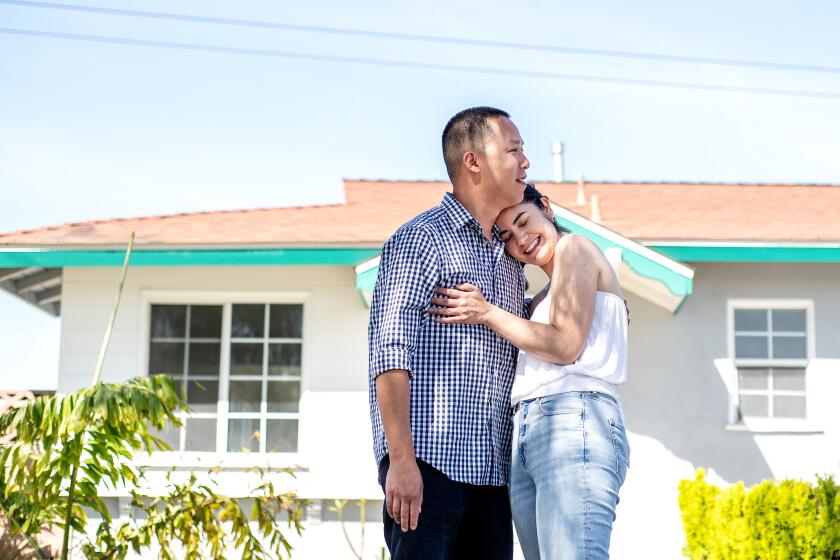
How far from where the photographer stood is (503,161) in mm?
3641

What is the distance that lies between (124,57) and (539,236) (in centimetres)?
1472

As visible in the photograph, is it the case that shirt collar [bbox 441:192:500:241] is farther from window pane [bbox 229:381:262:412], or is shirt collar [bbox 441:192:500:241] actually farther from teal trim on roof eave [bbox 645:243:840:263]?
window pane [bbox 229:381:262:412]

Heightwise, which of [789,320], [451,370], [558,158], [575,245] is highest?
[558,158]

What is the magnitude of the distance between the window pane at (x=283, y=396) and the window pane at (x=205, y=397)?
566 millimetres

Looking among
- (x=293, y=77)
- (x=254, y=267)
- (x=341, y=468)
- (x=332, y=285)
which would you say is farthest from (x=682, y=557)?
(x=293, y=77)

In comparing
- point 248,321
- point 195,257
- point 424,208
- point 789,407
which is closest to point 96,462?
point 195,257

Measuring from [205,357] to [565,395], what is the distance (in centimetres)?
812

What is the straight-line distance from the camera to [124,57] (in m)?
17.2

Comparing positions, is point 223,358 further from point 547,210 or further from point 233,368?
point 547,210

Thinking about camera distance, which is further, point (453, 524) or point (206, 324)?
point (206, 324)

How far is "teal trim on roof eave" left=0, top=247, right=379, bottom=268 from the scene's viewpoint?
10375mm

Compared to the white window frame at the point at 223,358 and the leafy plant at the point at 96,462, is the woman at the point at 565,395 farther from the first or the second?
the white window frame at the point at 223,358

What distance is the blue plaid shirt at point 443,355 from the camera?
3.41 metres

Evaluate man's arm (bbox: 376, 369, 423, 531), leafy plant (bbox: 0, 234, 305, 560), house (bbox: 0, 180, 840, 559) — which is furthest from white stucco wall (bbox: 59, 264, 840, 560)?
man's arm (bbox: 376, 369, 423, 531)
